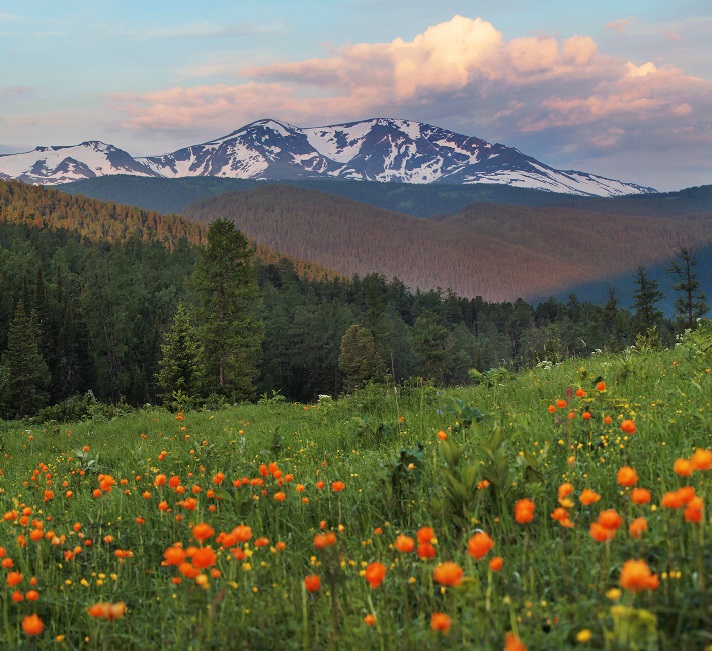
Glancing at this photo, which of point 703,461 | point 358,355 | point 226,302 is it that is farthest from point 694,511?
point 358,355

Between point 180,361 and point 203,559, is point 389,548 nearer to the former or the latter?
point 203,559

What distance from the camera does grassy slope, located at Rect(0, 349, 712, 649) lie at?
2312mm

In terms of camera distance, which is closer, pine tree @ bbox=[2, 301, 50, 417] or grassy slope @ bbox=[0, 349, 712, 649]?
grassy slope @ bbox=[0, 349, 712, 649]

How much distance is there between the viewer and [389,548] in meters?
3.45

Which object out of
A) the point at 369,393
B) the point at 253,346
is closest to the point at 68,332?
the point at 253,346

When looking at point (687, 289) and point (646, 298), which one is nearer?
point (687, 289)

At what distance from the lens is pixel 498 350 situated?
138500 mm

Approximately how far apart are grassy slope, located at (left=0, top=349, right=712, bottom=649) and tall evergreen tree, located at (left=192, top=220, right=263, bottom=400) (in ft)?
119

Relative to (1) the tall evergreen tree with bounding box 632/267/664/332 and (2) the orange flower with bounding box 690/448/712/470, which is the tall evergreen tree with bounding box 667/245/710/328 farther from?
(2) the orange flower with bounding box 690/448/712/470

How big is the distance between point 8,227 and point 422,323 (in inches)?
4611

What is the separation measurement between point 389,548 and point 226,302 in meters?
41.4

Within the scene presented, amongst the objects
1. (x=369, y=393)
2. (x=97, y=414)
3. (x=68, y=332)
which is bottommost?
(x=68, y=332)

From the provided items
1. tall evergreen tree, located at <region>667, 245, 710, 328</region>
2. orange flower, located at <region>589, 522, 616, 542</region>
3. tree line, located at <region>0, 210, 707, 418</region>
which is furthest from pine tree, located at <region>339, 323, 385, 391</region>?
orange flower, located at <region>589, 522, 616, 542</region>

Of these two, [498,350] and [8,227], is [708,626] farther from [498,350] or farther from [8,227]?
[8,227]
